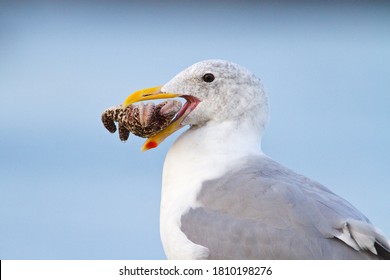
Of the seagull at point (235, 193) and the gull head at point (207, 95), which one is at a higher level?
the gull head at point (207, 95)

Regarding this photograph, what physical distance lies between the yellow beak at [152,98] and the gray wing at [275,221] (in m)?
0.23

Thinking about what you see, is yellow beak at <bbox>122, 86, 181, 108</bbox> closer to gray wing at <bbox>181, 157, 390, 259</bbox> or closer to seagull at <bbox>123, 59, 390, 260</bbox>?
seagull at <bbox>123, 59, 390, 260</bbox>

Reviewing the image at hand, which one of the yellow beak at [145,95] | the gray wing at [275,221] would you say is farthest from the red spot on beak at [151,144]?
the gray wing at [275,221]

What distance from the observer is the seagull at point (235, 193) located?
2.64 meters

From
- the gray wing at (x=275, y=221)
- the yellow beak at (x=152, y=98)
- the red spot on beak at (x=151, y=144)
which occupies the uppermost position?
the yellow beak at (x=152, y=98)

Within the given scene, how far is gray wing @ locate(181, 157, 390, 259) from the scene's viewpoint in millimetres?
2613

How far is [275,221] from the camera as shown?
2.70 m

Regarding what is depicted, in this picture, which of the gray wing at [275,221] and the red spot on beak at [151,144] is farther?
the red spot on beak at [151,144]

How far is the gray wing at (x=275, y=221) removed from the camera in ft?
8.57

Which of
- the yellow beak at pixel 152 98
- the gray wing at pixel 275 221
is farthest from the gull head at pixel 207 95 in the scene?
the gray wing at pixel 275 221

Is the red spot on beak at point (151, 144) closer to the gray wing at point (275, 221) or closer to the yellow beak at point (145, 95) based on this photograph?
the yellow beak at point (145, 95)

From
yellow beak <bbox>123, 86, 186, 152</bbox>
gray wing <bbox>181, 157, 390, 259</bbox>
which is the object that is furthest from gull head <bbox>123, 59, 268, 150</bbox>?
gray wing <bbox>181, 157, 390, 259</bbox>
